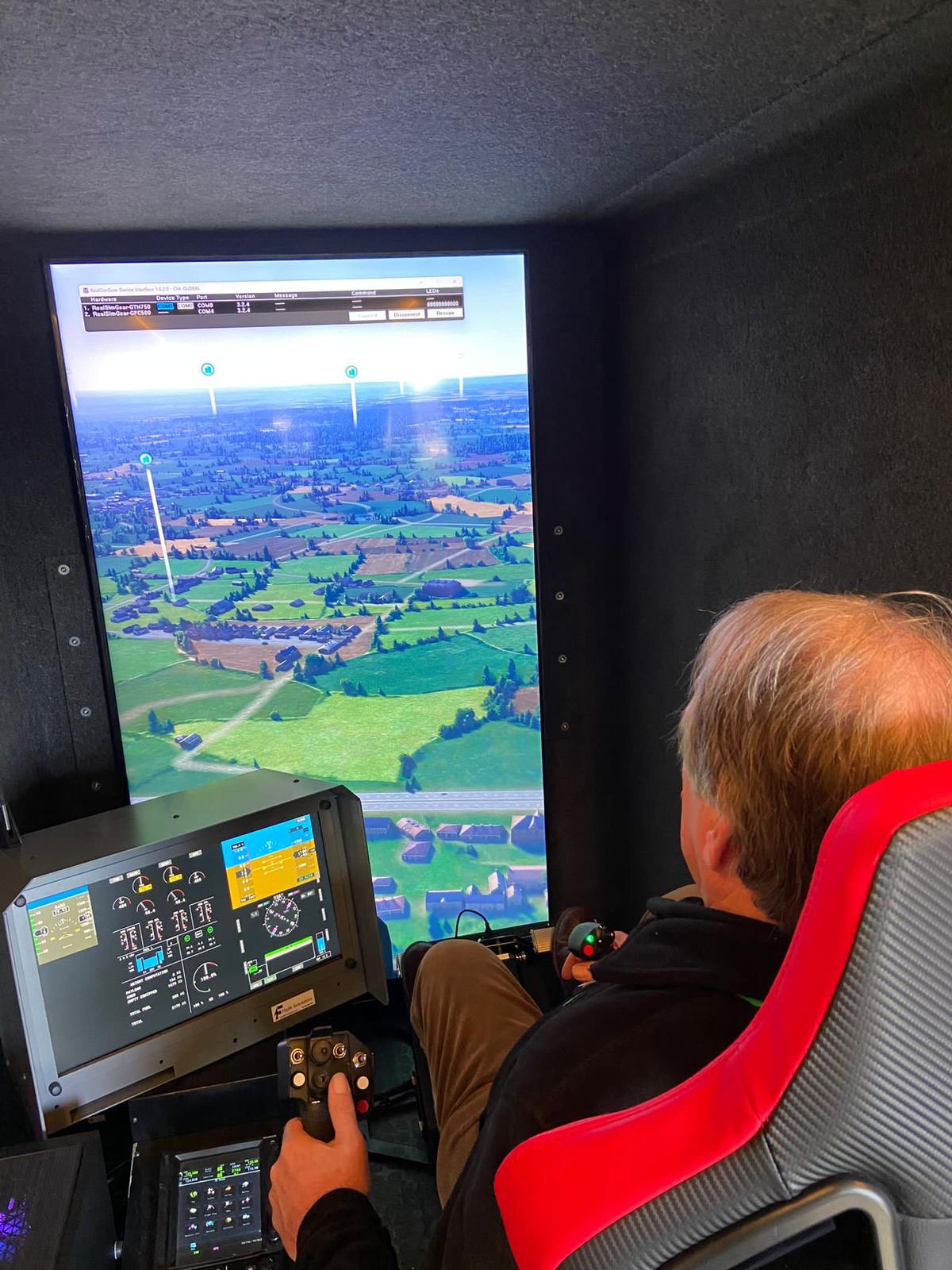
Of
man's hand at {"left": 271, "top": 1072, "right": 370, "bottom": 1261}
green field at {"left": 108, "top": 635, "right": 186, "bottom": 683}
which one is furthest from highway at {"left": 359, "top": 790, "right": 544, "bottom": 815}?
man's hand at {"left": 271, "top": 1072, "right": 370, "bottom": 1261}

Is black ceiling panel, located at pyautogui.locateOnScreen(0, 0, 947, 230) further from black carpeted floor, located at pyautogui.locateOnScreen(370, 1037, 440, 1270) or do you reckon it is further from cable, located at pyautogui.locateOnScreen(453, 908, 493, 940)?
black carpeted floor, located at pyautogui.locateOnScreen(370, 1037, 440, 1270)

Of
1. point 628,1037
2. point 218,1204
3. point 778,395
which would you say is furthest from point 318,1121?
point 778,395

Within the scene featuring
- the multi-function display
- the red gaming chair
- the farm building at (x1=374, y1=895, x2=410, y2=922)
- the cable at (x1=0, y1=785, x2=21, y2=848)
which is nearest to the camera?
the red gaming chair

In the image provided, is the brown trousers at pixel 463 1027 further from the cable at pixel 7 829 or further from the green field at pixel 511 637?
the cable at pixel 7 829

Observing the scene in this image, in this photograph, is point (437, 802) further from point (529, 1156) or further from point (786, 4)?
point (786, 4)

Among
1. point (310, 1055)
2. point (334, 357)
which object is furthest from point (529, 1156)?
point (334, 357)
